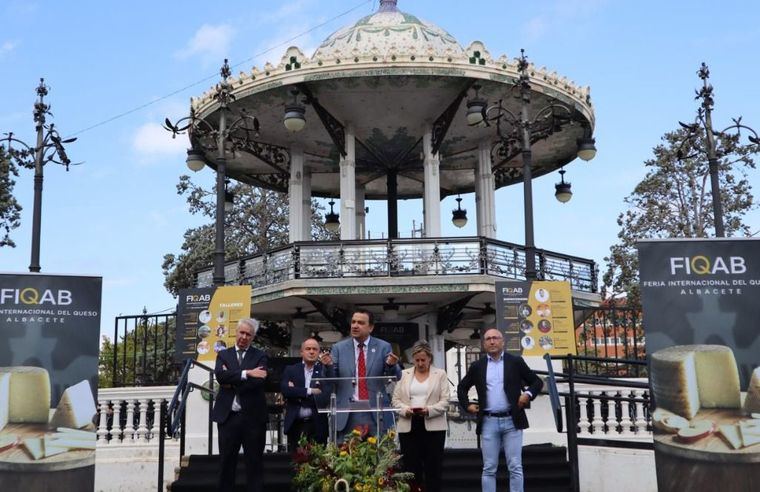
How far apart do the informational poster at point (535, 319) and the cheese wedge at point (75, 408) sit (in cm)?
807

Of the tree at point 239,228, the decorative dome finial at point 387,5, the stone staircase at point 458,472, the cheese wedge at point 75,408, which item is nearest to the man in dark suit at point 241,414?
the cheese wedge at point 75,408

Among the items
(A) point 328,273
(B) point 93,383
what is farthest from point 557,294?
(B) point 93,383

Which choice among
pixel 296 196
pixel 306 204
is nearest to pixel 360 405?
pixel 296 196

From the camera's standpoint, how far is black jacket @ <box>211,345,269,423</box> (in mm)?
8469

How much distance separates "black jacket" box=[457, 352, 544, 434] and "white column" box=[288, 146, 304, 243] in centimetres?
1374

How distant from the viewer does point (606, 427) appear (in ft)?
46.0

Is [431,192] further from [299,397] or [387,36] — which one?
[299,397]

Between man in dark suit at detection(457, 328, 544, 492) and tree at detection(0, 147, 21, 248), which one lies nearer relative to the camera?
man in dark suit at detection(457, 328, 544, 492)

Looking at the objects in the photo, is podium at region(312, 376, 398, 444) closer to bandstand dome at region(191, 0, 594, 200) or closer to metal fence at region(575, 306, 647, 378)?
metal fence at region(575, 306, 647, 378)

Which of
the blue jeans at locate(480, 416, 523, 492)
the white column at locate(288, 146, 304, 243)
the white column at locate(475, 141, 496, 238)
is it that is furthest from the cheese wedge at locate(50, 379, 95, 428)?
the white column at locate(475, 141, 496, 238)

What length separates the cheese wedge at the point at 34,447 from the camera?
30.0 feet

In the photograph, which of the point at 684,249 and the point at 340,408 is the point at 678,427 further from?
the point at 340,408

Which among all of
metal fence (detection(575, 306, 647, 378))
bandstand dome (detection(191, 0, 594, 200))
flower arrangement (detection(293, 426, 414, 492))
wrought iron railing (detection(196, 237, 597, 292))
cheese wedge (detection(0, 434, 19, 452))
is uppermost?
bandstand dome (detection(191, 0, 594, 200))

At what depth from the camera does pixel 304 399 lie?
9055 mm
